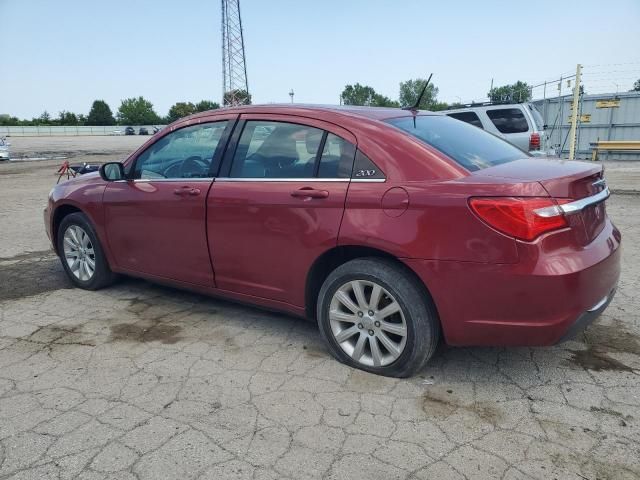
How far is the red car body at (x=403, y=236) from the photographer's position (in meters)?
2.61

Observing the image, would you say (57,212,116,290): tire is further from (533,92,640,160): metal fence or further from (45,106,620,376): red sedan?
(533,92,640,160): metal fence

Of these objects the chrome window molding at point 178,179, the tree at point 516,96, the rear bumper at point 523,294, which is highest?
the tree at point 516,96

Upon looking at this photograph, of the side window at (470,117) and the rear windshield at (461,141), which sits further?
the side window at (470,117)

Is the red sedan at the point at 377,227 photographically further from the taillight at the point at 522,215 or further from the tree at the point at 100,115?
the tree at the point at 100,115

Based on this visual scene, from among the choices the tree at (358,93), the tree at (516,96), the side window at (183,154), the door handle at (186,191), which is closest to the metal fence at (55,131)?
→ the tree at (358,93)

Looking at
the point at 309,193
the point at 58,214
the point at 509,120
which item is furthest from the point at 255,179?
the point at 509,120

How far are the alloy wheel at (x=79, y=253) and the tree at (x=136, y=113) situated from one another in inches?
4527

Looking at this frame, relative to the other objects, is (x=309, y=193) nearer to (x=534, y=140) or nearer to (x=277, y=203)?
(x=277, y=203)

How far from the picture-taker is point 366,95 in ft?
380

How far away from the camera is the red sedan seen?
8.59 ft

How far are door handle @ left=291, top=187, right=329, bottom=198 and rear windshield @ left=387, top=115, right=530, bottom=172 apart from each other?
2.08 ft

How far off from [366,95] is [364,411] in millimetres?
118241

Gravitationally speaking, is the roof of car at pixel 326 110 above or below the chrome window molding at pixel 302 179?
above

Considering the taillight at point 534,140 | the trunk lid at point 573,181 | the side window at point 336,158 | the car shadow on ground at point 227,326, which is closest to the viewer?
the trunk lid at point 573,181
